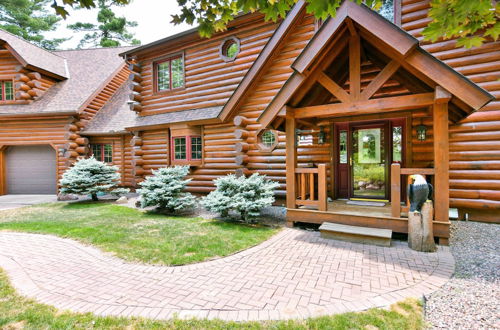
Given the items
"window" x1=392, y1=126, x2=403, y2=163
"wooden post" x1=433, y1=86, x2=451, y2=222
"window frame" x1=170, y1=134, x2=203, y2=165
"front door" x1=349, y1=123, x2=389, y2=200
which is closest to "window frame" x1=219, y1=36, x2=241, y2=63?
"window frame" x1=170, y1=134, x2=203, y2=165

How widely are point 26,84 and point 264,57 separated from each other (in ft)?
43.9

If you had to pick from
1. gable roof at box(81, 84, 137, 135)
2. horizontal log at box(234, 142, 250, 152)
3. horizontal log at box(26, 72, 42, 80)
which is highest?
horizontal log at box(26, 72, 42, 80)

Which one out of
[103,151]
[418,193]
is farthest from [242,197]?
[103,151]

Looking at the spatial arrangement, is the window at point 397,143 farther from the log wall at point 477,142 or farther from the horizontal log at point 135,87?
the horizontal log at point 135,87

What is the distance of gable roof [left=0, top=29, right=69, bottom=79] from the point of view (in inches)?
495

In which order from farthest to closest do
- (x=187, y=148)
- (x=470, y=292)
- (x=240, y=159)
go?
(x=187, y=148)
(x=240, y=159)
(x=470, y=292)

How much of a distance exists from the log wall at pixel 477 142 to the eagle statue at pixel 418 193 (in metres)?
2.68

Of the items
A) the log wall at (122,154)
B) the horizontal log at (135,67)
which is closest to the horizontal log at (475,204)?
the horizontal log at (135,67)

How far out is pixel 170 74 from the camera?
11.7 meters

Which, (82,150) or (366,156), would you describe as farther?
(82,150)

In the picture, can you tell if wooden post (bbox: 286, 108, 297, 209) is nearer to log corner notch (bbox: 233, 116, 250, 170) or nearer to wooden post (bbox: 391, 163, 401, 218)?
wooden post (bbox: 391, 163, 401, 218)

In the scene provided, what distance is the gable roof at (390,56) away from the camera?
4268mm

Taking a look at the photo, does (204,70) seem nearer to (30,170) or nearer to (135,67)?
(135,67)

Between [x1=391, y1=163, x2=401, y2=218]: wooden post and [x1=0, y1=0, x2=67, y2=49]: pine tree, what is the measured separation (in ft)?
95.4
